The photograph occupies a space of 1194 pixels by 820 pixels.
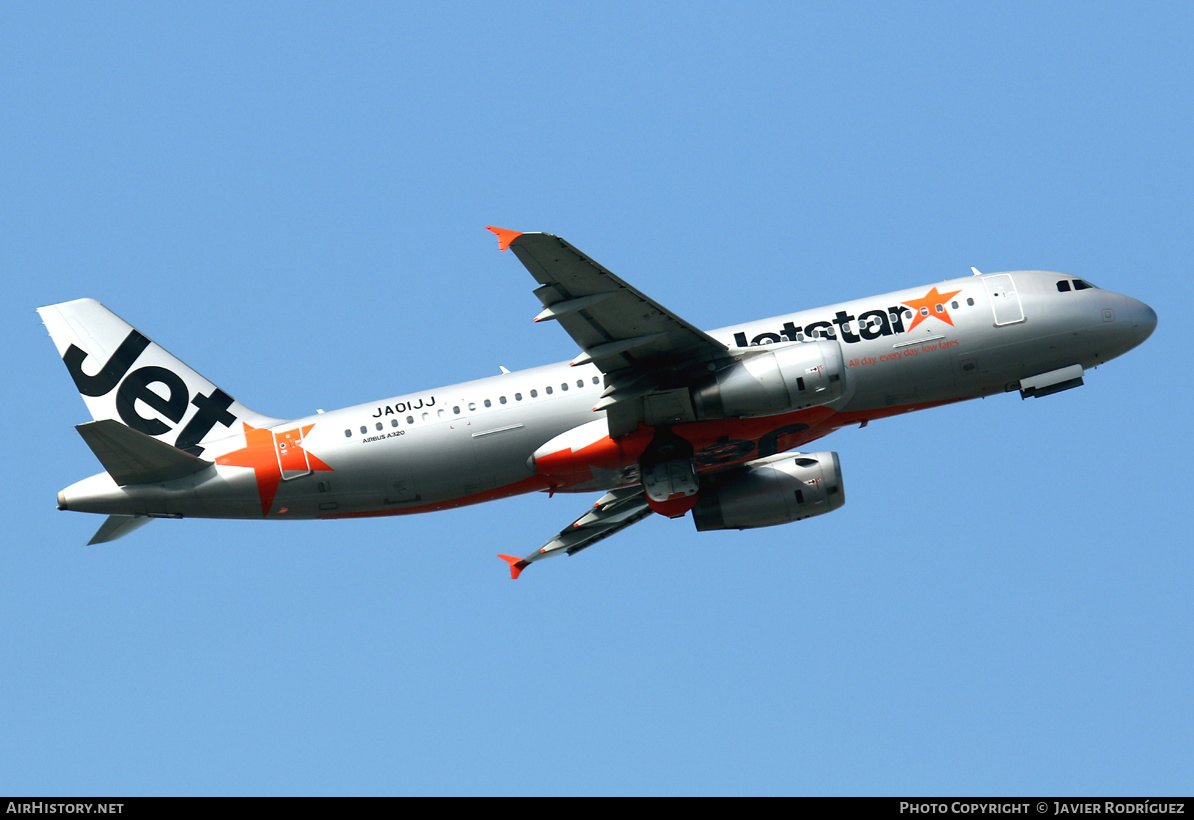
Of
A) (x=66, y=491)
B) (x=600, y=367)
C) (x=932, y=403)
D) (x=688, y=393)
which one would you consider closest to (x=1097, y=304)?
(x=932, y=403)

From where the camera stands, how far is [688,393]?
37.2m

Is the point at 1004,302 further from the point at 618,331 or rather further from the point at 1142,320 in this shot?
the point at 618,331

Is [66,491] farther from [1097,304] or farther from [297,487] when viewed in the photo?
[1097,304]

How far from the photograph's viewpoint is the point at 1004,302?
39438 mm

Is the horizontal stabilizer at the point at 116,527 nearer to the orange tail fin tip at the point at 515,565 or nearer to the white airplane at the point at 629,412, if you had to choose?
the white airplane at the point at 629,412

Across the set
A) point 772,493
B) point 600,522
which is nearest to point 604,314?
point 772,493

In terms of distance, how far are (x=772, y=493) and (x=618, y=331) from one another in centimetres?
1010

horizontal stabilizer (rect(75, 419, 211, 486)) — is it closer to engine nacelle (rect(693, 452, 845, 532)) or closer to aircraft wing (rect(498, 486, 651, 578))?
aircraft wing (rect(498, 486, 651, 578))

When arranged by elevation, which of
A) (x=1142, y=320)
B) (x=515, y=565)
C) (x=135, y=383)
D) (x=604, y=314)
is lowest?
(x=515, y=565)

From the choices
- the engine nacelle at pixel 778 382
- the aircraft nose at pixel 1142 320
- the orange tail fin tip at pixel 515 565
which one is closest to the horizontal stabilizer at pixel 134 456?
the orange tail fin tip at pixel 515 565

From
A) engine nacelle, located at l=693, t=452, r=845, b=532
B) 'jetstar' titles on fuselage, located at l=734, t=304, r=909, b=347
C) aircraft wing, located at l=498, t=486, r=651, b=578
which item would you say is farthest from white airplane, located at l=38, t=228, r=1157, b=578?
aircraft wing, located at l=498, t=486, r=651, b=578
